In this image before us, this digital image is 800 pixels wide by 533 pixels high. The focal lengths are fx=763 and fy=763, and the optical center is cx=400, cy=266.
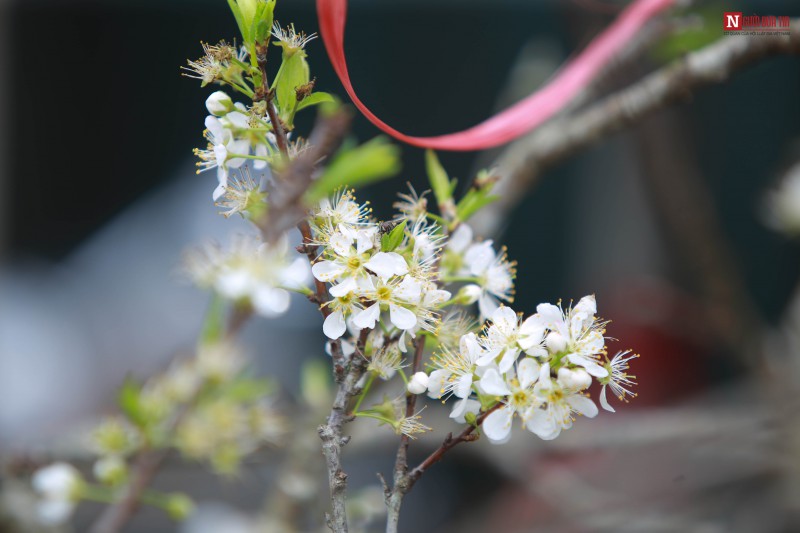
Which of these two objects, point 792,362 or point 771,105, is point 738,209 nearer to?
point 771,105

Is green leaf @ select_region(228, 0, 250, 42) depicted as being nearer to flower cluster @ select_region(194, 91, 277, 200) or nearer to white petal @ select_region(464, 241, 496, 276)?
flower cluster @ select_region(194, 91, 277, 200)

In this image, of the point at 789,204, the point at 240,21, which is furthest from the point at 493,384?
the point at 789,204

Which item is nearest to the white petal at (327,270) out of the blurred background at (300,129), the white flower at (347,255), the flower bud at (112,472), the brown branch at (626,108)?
the white flower at (347,255)

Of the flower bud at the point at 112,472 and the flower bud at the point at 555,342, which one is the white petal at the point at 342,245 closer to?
the flower bud at the point at 555,342

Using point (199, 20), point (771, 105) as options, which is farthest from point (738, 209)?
point (199, 20)

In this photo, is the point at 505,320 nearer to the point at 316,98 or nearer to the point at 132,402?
the point at 316,98

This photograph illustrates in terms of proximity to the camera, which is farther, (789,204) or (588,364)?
(789,204)

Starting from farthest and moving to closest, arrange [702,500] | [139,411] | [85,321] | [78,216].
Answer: [78,216] → [85,321] → [702,500] → [139,411]

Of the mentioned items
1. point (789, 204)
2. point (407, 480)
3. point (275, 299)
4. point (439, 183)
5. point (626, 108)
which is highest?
point (789, 204)
